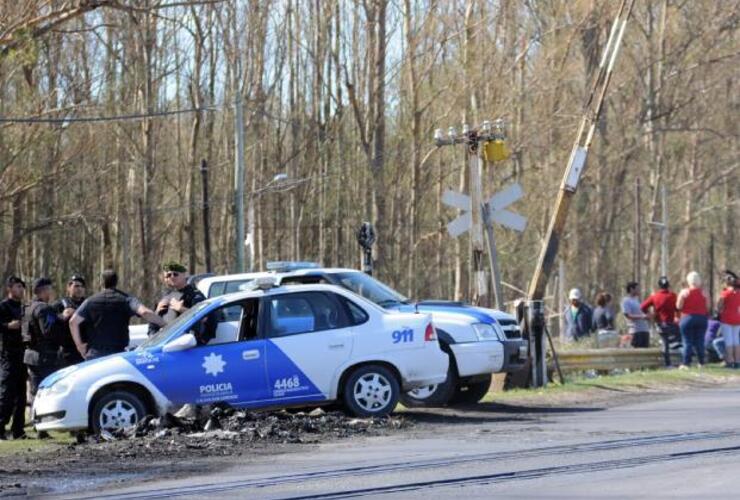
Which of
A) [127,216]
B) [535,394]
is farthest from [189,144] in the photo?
[535,394]

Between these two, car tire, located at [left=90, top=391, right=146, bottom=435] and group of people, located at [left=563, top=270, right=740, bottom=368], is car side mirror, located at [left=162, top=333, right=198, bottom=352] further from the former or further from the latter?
group of people, located at [left=563, top=270, right=740, bottom=368]

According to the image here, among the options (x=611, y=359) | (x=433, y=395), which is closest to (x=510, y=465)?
(x=433, y=395)

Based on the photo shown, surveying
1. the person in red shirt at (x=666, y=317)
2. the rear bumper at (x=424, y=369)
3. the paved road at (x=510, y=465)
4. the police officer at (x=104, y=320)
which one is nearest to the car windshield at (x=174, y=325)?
the police officer at (x=104, y=320)

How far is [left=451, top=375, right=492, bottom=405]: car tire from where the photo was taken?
58.2ft

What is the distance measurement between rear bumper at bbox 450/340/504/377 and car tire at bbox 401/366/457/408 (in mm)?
143

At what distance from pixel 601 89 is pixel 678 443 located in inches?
414

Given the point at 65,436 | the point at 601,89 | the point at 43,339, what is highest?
the point at 601,89

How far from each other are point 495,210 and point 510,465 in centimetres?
1061

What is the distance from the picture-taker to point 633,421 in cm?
1494

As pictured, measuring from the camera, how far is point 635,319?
2584cm

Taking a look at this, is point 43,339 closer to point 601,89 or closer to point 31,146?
point 601,89

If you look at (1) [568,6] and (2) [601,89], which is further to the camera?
(1) [568,6]

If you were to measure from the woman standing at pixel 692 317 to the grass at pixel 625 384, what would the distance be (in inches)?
16.5

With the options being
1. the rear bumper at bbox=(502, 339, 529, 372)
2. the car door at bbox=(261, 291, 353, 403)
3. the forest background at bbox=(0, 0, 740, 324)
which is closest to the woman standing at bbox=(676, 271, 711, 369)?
the rear bumper at bbox=(502, 339, 529, 372)
